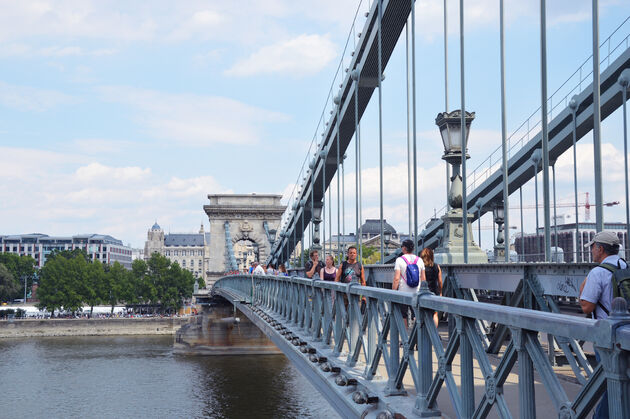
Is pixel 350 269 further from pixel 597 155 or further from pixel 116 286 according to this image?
pixel 116 286

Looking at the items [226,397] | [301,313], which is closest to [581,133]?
[301,313]

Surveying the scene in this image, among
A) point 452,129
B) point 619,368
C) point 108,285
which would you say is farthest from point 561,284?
point 108,285

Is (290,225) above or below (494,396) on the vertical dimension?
above

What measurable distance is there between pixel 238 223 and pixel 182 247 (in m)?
111

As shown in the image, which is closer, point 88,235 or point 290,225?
point 290,225

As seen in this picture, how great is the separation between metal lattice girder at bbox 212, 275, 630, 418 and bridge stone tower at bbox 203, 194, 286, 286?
51099 mm

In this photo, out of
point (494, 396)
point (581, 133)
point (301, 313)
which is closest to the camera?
point (494, 396)

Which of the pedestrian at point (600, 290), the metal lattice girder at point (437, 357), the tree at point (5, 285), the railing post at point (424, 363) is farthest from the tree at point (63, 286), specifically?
the pedestrian at point (600, 290)

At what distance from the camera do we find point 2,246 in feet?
512

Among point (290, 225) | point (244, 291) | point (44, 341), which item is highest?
point (290, 225)

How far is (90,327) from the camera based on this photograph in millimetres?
67812

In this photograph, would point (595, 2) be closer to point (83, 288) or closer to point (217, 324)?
point (217, 324)

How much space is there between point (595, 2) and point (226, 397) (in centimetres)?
2972

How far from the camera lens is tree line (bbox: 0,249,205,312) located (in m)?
82.5
